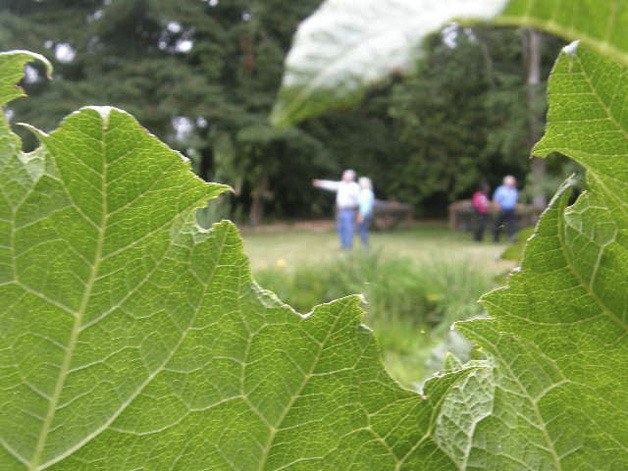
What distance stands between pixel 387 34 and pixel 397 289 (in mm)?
5279

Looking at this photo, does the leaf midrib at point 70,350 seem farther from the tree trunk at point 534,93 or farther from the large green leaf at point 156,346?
the tree trunk at point 534,93

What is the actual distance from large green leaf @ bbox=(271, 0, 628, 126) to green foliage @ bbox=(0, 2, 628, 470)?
0.16m

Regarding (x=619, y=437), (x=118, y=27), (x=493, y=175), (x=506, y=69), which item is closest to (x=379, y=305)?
(x=619, y=437)

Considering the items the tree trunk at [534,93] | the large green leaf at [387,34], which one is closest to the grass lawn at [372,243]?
the tree trunk at [534,93]

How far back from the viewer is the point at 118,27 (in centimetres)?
1593

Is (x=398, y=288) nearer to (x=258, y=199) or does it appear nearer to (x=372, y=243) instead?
(x=372, y=243)

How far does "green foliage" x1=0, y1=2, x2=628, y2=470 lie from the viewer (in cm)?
32

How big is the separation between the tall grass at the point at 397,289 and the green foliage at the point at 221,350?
379 cm

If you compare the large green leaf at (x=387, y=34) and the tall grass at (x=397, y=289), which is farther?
the tall grass at (x=397, y=289)

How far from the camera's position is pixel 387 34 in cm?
16

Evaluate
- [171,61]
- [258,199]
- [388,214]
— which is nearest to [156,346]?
[171,61]

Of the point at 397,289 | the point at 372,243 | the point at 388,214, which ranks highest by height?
the point at 397,289

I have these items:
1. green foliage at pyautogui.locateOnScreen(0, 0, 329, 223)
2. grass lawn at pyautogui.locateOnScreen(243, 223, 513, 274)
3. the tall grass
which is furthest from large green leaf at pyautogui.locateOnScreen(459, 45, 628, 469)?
green foliage at pyautogui.locateOnScreen(0, 0, 329, 223)

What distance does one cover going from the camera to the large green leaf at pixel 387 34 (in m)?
0.16
